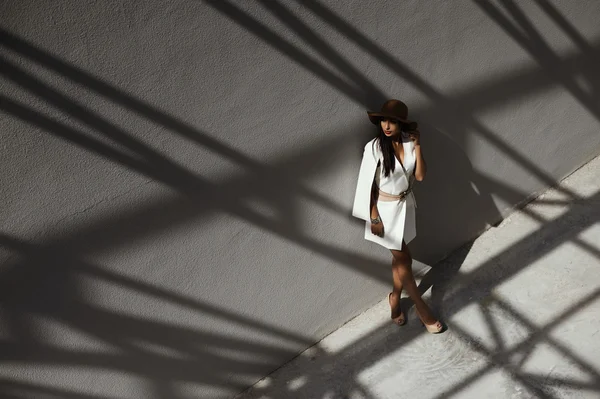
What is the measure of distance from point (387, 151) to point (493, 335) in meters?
1.49

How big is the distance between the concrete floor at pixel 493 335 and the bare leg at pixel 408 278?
0.15 meters

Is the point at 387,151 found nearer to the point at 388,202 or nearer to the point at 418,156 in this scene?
the point at 418,156

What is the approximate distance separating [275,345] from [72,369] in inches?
52.9

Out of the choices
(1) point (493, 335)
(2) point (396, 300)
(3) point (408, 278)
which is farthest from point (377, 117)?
(1) point (493, 335)

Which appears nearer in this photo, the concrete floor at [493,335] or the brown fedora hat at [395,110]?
the brown fedora hat at [395,110]

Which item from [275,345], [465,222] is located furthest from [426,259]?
[275,345]

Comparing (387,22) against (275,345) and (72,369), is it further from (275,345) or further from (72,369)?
(72,369)

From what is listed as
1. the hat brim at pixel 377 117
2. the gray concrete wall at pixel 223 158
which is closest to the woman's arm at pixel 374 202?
the gray concrete wall at pixel 223 158

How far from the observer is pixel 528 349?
14.8 feet

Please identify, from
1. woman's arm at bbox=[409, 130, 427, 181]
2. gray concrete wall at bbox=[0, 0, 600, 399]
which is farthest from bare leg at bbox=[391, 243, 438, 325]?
woman's arm at bbox=[409, 130, 427, 181]

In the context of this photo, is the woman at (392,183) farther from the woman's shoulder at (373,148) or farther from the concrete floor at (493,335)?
the concrete floor at (493,335)

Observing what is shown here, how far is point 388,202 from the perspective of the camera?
4.34 meters

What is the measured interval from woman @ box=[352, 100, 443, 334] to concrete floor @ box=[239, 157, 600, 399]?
15.6 inches

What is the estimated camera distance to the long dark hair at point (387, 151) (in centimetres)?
412
